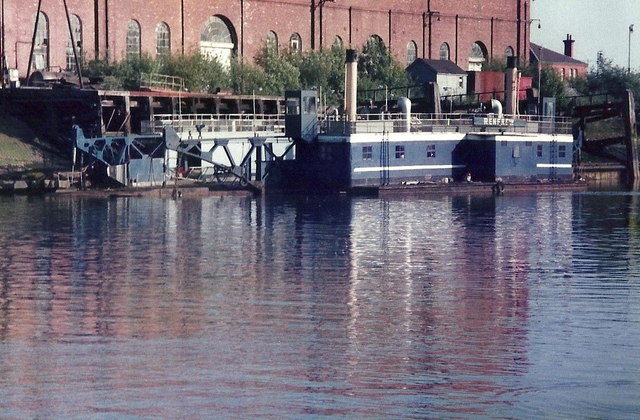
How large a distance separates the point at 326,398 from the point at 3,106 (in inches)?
1650

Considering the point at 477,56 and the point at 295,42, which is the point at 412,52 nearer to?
the point at 477,56

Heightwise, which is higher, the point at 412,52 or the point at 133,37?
the point at 412,52

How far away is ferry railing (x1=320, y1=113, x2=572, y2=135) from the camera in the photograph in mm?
50344

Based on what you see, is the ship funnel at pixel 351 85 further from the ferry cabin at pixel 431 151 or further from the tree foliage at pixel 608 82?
the tree foliage at pixel 608 82

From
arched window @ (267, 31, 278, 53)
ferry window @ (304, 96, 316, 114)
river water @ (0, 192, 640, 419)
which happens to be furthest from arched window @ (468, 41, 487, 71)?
river water @ (0, 192, 640, 419)

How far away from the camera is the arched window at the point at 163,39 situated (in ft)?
220

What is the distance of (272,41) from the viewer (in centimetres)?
7294

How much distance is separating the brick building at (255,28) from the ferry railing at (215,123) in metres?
7.69

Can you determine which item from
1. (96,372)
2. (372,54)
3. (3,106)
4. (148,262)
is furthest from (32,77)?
(96,372)

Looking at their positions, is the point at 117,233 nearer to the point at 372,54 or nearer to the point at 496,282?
the point at 496,282

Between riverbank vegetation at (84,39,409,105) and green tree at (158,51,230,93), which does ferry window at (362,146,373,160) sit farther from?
green tree at (158,51,230,93)

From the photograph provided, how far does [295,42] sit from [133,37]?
11.8 metres

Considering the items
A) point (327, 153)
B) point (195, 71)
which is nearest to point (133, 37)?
point (195, 71)

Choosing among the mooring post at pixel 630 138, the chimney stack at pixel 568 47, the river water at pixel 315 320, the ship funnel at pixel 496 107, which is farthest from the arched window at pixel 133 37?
the chimney stack at pixel 568 47
